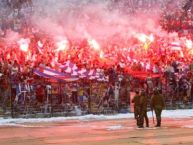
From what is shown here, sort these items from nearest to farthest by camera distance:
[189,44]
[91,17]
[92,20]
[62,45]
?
1. [62,45]
2. [189,44]
3. [92,20]
4. [91,17]

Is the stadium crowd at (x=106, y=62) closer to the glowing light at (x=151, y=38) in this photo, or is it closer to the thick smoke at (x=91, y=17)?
the glowing light at (x=151, y=38)

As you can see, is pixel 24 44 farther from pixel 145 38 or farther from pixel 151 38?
pixel 151 38

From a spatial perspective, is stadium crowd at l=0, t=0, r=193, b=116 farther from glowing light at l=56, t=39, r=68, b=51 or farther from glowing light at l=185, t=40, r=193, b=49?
glowing light at l=56, t=39, r=68, b=51

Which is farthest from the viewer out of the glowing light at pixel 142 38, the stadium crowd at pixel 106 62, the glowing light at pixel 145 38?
the glowing light at pixel 142 38

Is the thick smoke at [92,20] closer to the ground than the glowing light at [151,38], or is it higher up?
higher up

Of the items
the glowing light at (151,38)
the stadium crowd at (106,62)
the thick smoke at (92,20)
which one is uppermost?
the thick smoke at (92,20)

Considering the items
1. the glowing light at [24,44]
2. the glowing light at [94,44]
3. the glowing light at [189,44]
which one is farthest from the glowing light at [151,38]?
the glowing light at [24,44]

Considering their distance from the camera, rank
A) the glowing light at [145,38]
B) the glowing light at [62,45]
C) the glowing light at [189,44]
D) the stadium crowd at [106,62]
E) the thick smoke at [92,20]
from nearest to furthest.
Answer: the stadium crowd at [106,62] < the glowing light at [62,45] < the glowing light at [189,44] < the glowing light at [145,38] < the thick smoke at [92,20]

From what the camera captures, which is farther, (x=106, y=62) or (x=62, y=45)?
(x=62, y=45)

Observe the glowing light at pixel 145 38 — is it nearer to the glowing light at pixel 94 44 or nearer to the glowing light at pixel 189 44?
the glowing light at pixel 189 44

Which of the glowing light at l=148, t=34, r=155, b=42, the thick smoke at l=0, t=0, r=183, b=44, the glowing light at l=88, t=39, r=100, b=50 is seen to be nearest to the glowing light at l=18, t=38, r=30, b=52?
the thick smoke at l=0, t=0, r=183, b=44

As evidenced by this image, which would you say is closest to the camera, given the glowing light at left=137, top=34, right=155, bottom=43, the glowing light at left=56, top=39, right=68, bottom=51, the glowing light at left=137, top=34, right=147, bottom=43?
the glowing light at left=56, top=39, right=68, bottom=51

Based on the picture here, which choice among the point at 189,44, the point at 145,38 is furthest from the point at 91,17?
the point at 189,44

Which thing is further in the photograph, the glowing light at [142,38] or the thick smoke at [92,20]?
the thick smoke at [92,20]
